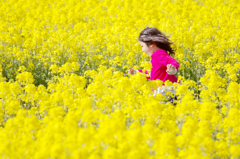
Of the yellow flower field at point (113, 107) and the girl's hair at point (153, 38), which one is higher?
the girl's hair at point (153, 38)

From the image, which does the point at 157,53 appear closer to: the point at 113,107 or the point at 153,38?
the point at 153,38

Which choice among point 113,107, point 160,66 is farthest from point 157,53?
point 113,107

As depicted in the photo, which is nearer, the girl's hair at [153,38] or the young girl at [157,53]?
the young girl at [157,53]

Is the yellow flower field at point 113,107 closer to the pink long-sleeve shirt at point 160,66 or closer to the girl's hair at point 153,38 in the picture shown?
the pink long-sleeve shirt at point 160,66

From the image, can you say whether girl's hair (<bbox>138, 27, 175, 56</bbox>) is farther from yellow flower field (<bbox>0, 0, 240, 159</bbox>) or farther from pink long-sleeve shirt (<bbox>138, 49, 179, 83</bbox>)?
yellow flower field (<bbox>0, 0, 240, 159</bbox>)

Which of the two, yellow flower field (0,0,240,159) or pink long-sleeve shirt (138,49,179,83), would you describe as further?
pink long-sleeve shirt (138,49,179,83)

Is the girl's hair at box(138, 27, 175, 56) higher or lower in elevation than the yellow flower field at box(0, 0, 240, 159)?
higher

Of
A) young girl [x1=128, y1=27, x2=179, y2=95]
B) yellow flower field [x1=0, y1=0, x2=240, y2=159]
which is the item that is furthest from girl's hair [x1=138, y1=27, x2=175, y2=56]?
yellow flower field [x1=0, y1=0, x2=240, y2=159]

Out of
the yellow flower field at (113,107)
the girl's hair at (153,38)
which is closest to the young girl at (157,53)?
the girl's hair at (153,38)

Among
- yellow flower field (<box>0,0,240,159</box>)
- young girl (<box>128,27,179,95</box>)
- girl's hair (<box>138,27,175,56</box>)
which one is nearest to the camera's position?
yellow flower field (<box>0,0,240,159</box>)

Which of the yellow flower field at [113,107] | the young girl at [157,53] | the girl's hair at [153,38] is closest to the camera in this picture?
the yellow flower field at [113,107]

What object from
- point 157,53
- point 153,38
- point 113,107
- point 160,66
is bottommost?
point 113,107

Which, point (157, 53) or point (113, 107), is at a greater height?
point (157, 53)

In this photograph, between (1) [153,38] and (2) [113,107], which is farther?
(1) [153,38]
